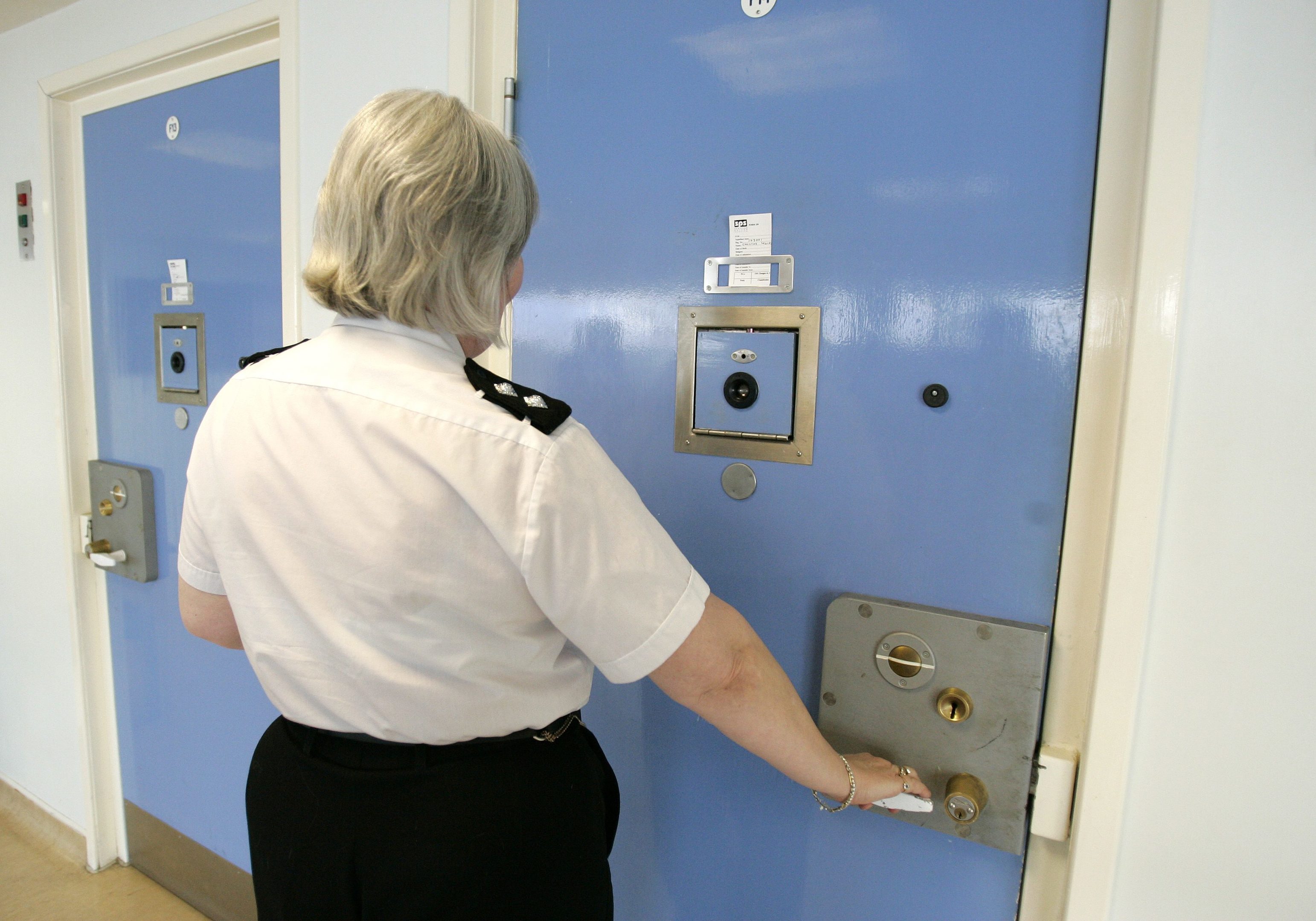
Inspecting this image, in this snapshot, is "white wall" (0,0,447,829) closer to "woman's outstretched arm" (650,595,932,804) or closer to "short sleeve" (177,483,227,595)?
"short sleeve" (177,483,227,595)

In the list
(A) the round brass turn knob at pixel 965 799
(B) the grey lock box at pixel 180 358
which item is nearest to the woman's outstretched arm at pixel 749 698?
(A) the round brass turn knob at pixel 965 799

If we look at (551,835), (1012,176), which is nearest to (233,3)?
(1012,176)

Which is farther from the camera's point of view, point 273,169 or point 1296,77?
point 273,169

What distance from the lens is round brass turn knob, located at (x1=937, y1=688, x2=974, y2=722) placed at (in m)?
0.90

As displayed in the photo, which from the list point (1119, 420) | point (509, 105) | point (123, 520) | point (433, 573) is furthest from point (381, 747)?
point (123, 520)

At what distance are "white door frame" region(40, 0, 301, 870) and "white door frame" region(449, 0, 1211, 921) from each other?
1.50m

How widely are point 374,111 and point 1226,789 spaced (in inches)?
47.2

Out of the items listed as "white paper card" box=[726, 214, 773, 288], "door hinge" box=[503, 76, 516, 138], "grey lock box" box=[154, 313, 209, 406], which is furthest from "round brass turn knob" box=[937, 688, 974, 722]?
"grey lock box" box=[154, 313, 209, 406]

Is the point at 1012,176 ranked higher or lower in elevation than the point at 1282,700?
higher

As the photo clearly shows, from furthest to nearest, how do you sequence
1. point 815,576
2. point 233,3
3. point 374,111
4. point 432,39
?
point 233,3 → point 432,39 → point 815,576 → point 374,111

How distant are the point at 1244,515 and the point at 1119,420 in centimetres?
16

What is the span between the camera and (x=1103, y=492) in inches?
32.9

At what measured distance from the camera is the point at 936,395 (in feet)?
2.98

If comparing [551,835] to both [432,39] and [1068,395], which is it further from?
[432,39]
